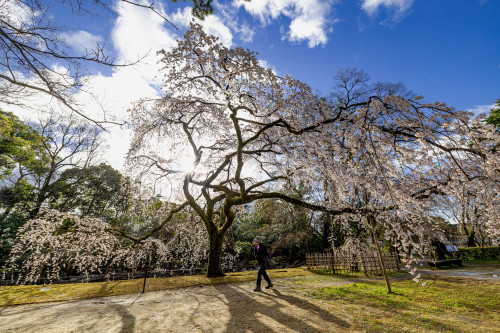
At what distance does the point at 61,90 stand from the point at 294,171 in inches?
303

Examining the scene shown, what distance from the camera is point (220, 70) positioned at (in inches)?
212

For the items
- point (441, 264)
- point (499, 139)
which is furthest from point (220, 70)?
point (441, 264)

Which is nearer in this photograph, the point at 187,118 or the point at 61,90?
the point at 61,90

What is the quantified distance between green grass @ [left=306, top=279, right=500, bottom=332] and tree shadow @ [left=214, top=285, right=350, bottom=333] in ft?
1.78

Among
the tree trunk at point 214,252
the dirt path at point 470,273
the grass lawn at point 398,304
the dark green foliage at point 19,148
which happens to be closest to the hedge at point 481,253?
the dirt path at point 470,273


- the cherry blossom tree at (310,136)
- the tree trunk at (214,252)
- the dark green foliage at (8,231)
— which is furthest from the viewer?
the dark green foliage at (8,231)

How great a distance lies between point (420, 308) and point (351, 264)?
6.02m

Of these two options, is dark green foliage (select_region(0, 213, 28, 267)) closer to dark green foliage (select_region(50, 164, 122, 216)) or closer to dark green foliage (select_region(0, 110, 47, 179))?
dark green foliage (select_region(50, 164, 122, 216))

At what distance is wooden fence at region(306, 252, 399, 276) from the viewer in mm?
9336

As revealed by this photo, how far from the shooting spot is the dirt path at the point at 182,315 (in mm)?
3418

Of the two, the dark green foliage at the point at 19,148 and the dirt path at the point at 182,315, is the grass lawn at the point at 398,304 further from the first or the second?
the dark green foliage at the point at 19,148

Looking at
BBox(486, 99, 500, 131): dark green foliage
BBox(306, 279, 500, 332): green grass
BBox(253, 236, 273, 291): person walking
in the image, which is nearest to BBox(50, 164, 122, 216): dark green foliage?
BBox(253, 236, 273, 291): person walking

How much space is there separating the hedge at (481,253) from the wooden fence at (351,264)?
1277 cm

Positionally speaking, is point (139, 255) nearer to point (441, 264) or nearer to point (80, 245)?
point (80, 245)
